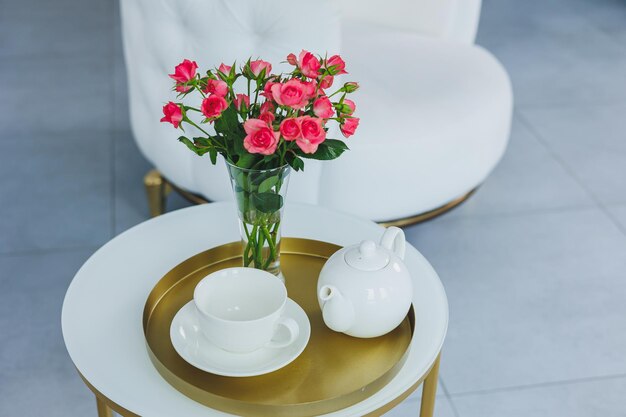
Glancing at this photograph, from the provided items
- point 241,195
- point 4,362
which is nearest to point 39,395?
point 4,362

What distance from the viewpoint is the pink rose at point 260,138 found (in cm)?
96

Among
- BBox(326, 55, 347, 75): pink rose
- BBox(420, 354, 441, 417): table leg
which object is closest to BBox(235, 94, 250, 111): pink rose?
BBox(326, 55, 347, 75): pink rose

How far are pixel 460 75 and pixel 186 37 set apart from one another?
2.25 feet

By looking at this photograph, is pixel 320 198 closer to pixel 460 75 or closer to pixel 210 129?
pixel 210 129

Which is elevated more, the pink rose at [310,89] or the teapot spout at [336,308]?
the pink rose at [310,89]

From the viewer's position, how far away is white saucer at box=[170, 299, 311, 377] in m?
1.02

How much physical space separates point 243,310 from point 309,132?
0.28 meters

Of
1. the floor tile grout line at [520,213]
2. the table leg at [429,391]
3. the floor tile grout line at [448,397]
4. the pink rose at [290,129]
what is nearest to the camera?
A: the pink rose at [290,129]

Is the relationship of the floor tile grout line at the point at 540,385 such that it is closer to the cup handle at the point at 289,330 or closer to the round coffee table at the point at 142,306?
the round coffee table at the point at 142,306

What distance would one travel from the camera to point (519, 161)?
2424 mm

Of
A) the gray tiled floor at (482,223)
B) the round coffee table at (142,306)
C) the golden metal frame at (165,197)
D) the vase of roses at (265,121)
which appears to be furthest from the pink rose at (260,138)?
the golden metal frame at (165,197)

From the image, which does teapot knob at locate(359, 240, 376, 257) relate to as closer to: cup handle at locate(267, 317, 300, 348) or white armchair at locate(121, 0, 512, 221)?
cup handle at locate(267, 317, 300, 348)

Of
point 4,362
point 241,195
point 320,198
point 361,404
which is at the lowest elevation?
point 4,362

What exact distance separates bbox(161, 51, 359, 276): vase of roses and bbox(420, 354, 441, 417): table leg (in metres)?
→ 0.36
